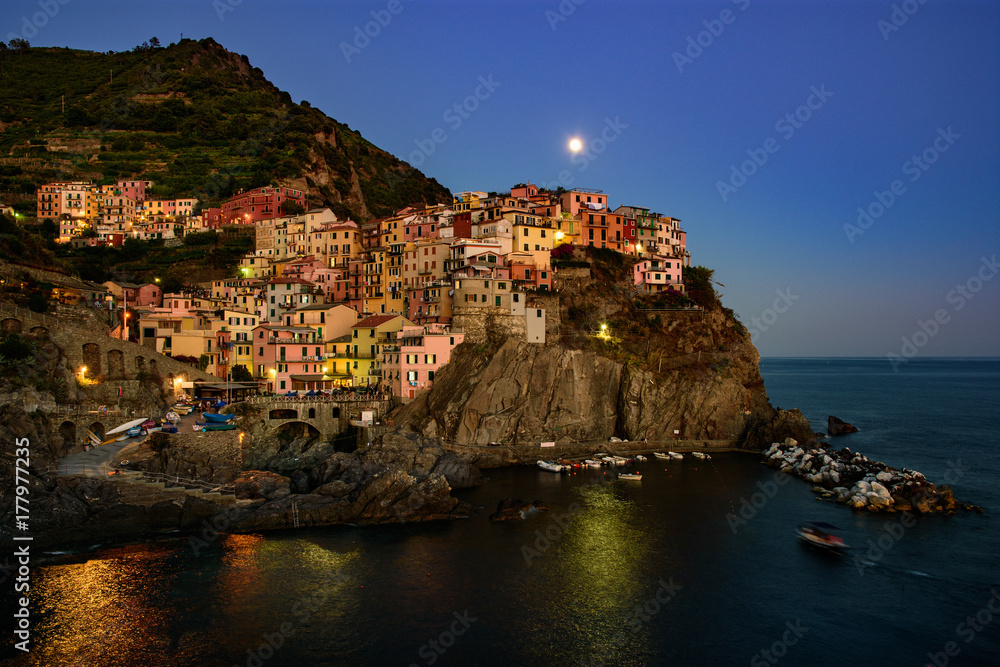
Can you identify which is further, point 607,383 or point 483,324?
point 483,324

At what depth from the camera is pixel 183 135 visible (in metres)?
111

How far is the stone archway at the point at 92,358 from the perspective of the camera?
146 ft

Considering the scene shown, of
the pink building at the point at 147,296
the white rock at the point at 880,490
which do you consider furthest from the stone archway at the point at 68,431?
the white rock at the point at 880,490

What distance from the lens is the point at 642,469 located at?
47.2 metres

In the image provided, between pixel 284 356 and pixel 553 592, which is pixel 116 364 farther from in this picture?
pixel 553 592

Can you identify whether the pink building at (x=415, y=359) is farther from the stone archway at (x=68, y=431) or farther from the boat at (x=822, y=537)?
the boat at (x=822, y=537)

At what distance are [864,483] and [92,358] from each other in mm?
50481

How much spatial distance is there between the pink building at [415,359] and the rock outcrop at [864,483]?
25988mm

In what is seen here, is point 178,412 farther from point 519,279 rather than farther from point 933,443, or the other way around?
point 933,443

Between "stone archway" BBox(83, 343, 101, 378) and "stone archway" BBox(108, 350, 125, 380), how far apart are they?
707 mm

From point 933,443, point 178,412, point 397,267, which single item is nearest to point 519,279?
point 397,267

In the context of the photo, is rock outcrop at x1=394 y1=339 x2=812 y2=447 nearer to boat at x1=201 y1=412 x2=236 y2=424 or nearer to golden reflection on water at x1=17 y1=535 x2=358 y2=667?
boat at x1=201 y1=412 x2=236 y2=424

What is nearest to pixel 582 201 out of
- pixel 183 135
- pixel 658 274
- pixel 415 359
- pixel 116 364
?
pixel 658 274

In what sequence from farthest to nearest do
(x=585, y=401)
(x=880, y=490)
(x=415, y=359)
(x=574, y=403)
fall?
1. (x=585, y=401)
2. (x=574, y=403)
3. (x=415, y=359)
4. (x=880, y=490)
